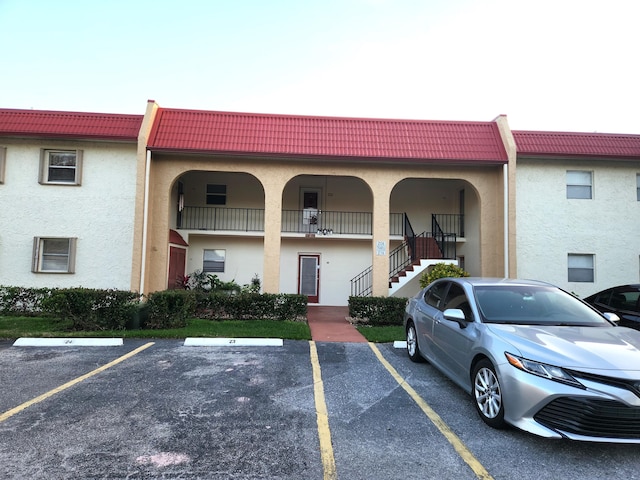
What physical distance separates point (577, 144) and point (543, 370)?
11562mm

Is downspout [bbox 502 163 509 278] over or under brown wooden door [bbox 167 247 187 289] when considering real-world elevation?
over

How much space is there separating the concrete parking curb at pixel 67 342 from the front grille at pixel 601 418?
24.2 ft

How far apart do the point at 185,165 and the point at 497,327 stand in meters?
10.5

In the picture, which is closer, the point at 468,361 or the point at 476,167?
the point at 468,361

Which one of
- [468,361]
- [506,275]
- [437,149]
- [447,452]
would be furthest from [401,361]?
[437,149]

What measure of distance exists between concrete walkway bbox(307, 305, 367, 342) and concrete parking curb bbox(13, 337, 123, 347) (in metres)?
A: 4.03

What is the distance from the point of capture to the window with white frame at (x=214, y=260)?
1501cm

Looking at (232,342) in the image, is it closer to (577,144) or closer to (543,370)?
(543,370)

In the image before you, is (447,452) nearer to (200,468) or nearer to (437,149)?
(200,468)

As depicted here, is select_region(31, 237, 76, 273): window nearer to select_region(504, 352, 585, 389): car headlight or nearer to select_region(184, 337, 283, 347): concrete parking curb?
select_region(184, 337, 283, 347): concrete parking curb

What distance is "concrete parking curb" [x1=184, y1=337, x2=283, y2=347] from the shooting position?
7.59 metres

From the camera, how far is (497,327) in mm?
4223

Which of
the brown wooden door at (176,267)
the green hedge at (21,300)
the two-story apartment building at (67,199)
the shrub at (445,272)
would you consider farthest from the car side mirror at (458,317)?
the green hedge at (21,300)

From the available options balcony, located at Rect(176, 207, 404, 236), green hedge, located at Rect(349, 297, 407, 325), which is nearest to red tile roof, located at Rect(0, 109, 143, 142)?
balcony, located at Rect(176, 207, 404, 236)
